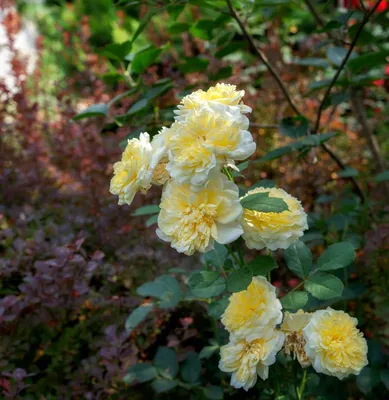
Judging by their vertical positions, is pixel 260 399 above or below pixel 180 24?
below

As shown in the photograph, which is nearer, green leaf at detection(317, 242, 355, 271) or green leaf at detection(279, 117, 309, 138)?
green leaf at detection(317, 242, 355, 271)

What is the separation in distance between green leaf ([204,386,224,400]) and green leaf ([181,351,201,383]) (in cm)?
5

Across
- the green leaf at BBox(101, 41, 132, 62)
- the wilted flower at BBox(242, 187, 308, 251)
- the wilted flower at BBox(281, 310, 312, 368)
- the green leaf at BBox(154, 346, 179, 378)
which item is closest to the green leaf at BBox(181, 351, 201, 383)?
the green leaf at BBox(154, 346, 179, 378)

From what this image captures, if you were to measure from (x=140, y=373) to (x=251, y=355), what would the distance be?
58 cm

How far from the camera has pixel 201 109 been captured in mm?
929

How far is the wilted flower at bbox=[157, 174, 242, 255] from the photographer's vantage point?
3.06 ft

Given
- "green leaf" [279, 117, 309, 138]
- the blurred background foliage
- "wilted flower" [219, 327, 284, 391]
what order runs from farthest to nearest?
"green leaf" [279, 117, 309, 138]
the blurred background foliage
"wilted flower" [219, 327, 284, 391]

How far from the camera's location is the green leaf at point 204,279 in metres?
1.07

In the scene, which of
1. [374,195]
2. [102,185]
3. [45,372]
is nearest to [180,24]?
[102,185]

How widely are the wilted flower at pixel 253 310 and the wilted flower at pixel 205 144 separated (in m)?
0.25

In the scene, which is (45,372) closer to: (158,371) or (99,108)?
(158,371)

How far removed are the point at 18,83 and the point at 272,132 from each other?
127 centimetres

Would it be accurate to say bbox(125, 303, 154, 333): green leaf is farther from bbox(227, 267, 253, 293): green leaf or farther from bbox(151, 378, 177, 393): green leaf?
bbox(227, 267, 253, 293): green leaf

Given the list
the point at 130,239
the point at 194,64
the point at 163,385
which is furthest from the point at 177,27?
the point at 163,385
